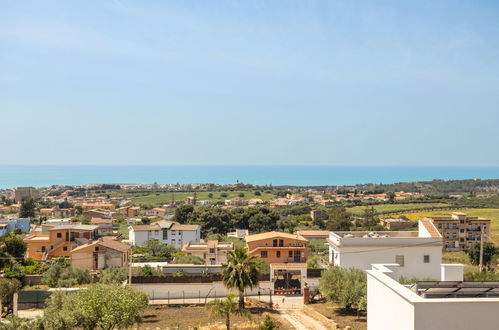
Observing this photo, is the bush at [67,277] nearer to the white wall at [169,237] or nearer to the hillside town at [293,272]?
the hillside town at [293,272]

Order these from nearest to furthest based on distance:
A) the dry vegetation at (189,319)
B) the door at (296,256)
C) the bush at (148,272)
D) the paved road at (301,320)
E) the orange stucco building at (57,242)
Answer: the paved road at (301,320) → the dry vegetation at (189,319) → the bush at (148,272) → the door at (296,256) → the orange stucco building at (57,242)

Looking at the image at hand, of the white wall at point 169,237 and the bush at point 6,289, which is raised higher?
the bush at point 6,289

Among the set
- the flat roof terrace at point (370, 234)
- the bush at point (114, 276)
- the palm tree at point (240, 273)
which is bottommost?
the bush at point (114, 276)

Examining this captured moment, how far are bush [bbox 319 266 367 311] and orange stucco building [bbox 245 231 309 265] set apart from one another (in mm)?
14941

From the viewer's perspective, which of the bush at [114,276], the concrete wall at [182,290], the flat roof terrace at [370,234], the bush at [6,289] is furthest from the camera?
the bush at [114,276]

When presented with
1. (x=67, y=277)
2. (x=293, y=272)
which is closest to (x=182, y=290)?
(x=293, y=272)

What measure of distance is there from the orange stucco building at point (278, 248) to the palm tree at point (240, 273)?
48.7 ft

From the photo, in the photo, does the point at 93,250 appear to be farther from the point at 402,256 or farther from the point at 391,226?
the point at 391,226

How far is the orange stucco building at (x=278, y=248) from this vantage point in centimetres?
3938

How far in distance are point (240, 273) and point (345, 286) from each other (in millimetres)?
5480

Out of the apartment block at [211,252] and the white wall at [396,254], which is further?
the apartment block at [211,252]

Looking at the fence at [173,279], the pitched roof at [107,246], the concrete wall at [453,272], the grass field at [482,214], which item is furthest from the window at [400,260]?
the grass field at [482,214]

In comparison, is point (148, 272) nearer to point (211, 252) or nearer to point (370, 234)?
point (211, 252)

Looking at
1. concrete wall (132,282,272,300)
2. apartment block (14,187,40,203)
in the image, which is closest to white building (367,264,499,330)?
concrete wall (132,282,272,300)
